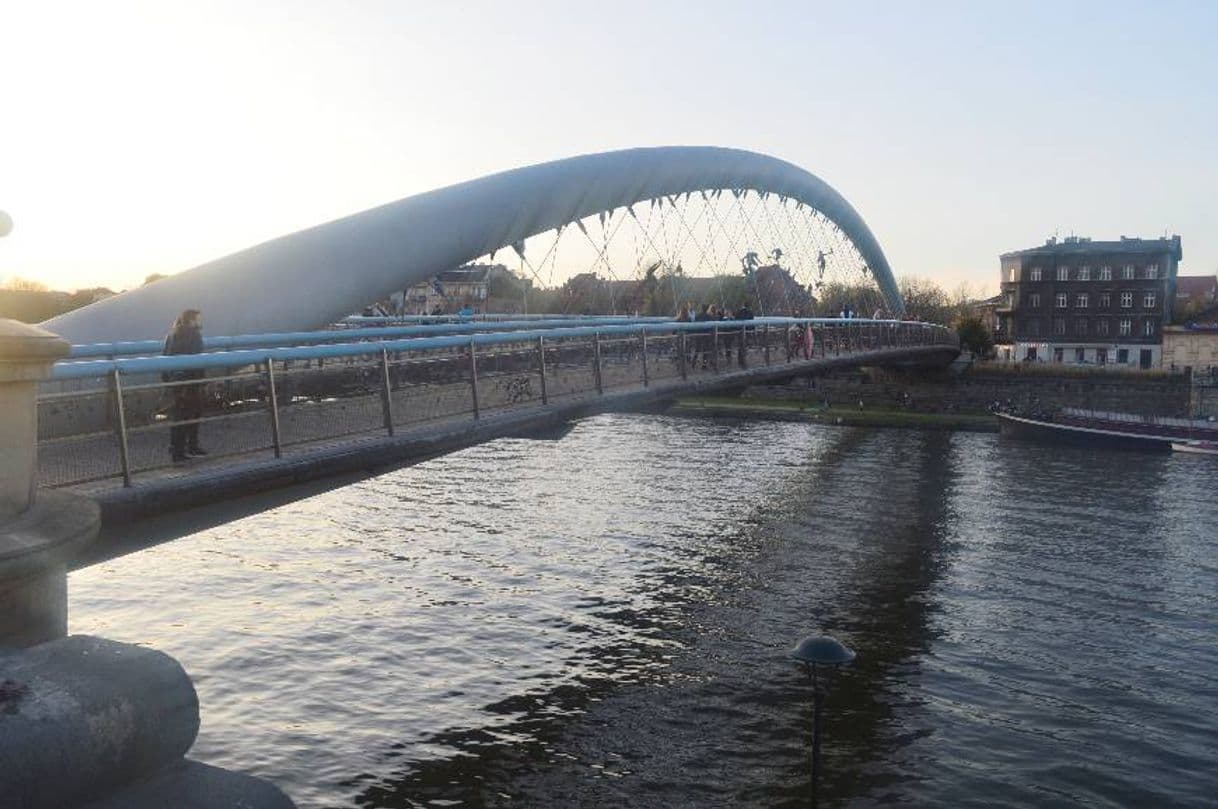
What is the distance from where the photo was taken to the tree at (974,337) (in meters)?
95.2

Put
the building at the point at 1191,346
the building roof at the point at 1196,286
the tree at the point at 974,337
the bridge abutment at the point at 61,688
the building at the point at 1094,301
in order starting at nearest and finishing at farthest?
the bridge abutment at the point at 61,688 < the building at the point at 1191,346 < the building at the point at 1094,301 < the tree at the point at 974,337 < the building roof at the point at 1196,286

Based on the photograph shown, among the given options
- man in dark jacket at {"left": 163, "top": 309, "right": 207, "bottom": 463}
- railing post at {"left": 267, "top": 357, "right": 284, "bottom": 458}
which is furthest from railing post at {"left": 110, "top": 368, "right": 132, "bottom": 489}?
railing post at {"left": 267, "top": 357, "right": 284, "bottom": 458}

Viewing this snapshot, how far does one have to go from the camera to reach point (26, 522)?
682cm

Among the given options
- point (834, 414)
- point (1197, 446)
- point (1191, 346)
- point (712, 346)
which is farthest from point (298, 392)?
point (1191, 346)

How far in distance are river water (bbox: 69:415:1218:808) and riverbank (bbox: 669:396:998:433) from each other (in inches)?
1213

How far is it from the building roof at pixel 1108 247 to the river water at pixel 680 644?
212 ft

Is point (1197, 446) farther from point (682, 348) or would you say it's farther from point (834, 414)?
point (682, 348)

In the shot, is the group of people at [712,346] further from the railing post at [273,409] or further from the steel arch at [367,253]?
the railing post at [273,409]

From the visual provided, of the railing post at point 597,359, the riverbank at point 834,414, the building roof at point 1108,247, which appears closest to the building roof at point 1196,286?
the building roof at point 1108,247

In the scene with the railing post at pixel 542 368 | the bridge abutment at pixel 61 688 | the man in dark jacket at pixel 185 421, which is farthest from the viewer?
the railing post at pixel 542 368

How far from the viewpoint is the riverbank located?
64.8m

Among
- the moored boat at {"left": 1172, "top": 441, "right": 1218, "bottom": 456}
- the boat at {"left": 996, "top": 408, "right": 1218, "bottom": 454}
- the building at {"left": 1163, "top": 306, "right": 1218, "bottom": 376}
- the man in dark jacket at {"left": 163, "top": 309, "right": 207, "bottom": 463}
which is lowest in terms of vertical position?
the moored boat at {"left": 1172, "top": 441, "right": 1218, "bottom": 456}

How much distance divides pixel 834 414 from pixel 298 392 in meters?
55.0

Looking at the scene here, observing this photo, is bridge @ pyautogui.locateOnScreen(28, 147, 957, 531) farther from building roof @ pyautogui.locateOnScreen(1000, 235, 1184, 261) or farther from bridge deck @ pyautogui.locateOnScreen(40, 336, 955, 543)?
building roof @ pyautogui.locateOnScreen(1000, 235, 1184, 261)
